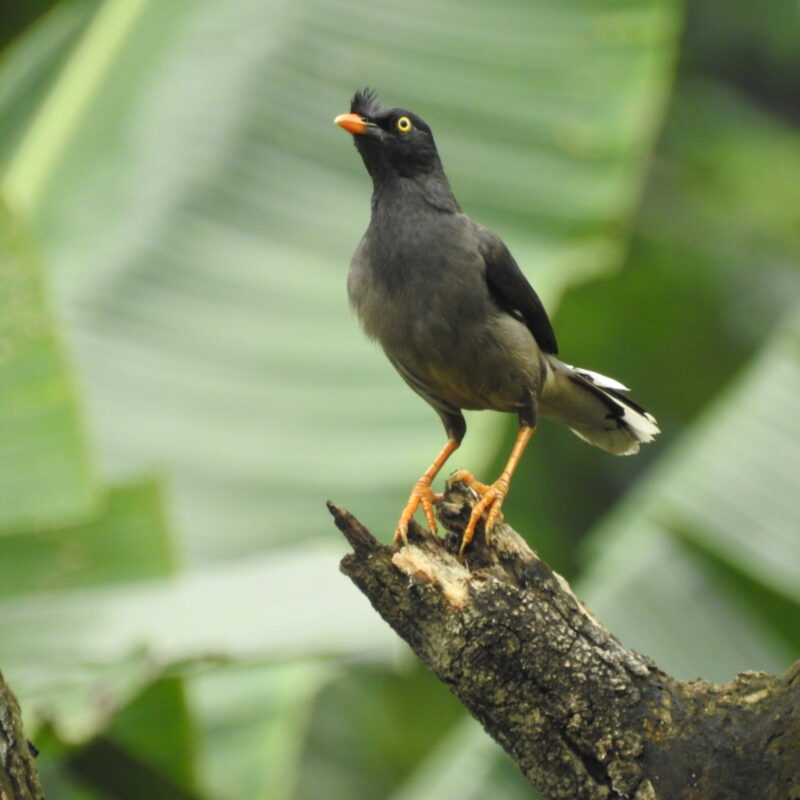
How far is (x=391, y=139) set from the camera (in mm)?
4973

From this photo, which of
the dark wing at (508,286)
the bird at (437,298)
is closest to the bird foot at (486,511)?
the bird at (437,298)

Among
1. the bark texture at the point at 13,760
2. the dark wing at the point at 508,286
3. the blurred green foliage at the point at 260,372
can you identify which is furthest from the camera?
the blurred green foliage at the point at 260,372

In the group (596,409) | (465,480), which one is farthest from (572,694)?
(596,409)

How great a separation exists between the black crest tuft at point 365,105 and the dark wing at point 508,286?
2.06 feet

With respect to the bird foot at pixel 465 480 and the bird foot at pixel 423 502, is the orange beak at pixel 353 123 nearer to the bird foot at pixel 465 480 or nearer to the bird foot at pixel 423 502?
the bird foot at pixel 423 502

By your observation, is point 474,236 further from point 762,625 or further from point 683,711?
point 762,625

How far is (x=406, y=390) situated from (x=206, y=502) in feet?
3.90

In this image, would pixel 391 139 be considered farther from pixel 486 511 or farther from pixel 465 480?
pixel 486 511

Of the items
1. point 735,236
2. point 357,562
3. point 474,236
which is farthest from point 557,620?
point 735,236

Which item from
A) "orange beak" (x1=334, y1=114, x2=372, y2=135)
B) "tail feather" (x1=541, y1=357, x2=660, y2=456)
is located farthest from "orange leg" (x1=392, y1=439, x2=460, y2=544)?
"orange beak" (x1=334, y1=114, x2=372, y2=135)

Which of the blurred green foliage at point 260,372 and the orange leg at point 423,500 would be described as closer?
the orange leg at point 423,500

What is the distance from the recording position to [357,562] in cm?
347

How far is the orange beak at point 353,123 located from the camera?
487cm

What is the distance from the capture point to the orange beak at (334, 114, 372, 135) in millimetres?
4867
